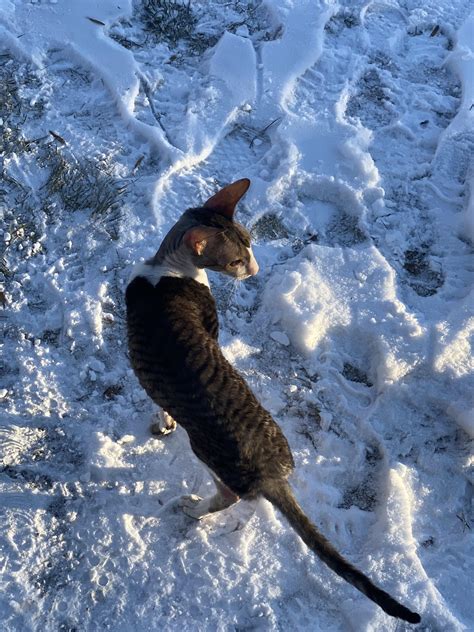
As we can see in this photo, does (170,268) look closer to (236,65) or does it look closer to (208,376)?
(208,376)

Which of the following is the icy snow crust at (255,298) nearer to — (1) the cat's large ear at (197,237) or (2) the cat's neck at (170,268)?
(2) the cat's neck at (170,268)

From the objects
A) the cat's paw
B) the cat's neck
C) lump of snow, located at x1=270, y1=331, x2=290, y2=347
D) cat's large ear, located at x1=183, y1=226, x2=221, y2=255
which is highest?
cat's large ear, located at x1=183, y1=226, x2=221, y2=255

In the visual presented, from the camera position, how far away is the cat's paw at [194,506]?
112 inches

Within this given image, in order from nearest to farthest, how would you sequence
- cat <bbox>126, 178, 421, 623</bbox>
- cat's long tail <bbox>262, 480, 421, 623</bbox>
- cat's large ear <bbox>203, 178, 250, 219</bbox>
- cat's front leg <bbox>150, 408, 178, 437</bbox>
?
cat's long tail <bbox>262, 480, 421, 623</bbox> < cat <bbox>126, 178, 421, 623</bbox> < cat's large ear <bbox>203, 178, 250, 219</bbox> < cat's front leg <bbox>150, 408, 178, 437</bbox>

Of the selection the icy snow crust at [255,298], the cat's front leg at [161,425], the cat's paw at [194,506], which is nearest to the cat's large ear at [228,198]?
the icy snow crust at [255,298]

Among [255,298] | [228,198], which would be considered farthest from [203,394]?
[255,298]

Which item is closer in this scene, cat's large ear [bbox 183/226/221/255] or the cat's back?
the cat's back

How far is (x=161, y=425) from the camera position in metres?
3.15

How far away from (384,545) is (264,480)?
0.93 metres

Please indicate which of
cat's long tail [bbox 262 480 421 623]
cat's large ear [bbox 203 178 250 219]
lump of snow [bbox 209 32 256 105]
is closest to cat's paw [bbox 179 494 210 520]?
cat's long tail [bbox 262 480 421 623]

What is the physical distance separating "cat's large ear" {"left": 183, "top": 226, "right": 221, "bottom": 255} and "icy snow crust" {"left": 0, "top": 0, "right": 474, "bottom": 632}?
0.90m

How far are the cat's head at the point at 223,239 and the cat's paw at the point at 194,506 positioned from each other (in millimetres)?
1132

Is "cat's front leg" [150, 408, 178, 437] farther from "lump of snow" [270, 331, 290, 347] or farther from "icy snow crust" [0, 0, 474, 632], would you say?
"lump of snow" [270, 331, 290, 347]

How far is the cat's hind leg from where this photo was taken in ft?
8.91
